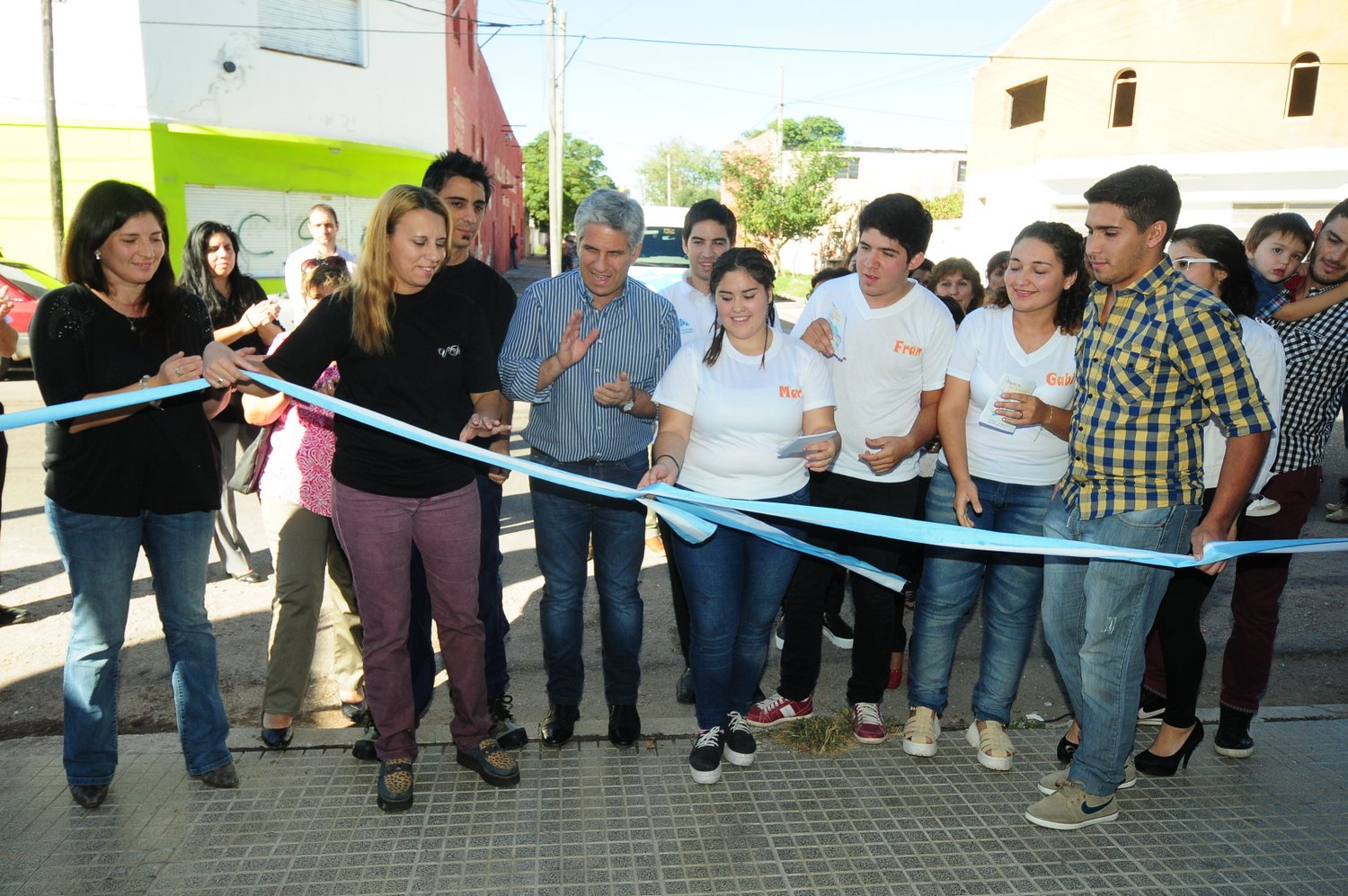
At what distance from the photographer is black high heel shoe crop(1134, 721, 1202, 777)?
3.75 metres

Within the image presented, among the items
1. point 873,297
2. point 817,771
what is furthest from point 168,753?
point 873,297

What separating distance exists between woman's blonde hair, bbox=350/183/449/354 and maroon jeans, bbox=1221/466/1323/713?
349cm

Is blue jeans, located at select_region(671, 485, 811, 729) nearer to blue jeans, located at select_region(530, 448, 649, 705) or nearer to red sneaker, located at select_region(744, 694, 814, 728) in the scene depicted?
blue jeans, located at select_region(530, 448, 649, 705)

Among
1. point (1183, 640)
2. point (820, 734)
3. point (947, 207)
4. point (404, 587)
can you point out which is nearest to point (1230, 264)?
point (1183, 640)

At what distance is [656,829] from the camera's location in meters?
3.29

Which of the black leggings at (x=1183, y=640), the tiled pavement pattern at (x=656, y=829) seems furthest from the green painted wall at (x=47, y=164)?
the black leggings at (x=1183, y=640)

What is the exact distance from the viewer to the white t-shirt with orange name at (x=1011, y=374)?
3.60m

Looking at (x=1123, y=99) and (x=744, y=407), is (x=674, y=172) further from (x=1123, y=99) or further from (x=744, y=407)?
(x=744, y=407)

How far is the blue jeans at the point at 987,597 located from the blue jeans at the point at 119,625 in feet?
9.16

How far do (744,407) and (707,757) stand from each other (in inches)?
53.7

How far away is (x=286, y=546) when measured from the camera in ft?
12.4

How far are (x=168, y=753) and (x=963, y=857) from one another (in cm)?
304

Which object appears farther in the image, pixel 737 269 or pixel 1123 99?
pixel 1123 99

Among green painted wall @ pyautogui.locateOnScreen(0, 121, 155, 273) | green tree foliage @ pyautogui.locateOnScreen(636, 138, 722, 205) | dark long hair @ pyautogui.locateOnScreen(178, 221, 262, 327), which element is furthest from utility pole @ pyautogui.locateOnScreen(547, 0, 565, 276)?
green tree foliage @ pyautogui.locateOnScreen(636, 138, 722, 205)
